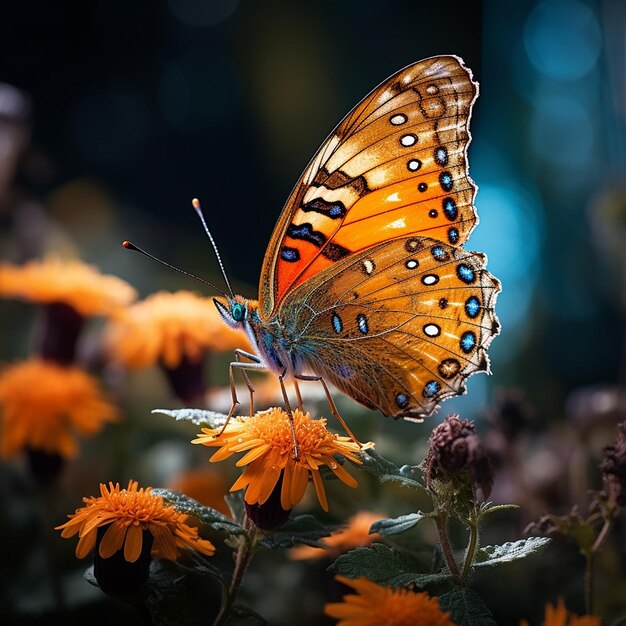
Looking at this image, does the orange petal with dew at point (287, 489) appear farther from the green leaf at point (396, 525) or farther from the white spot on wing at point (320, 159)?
the white spot on wing at point (320, 159)

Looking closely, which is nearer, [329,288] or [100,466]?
[329,288]

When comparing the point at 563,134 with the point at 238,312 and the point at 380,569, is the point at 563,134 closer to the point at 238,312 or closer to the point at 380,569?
the point at 238,312

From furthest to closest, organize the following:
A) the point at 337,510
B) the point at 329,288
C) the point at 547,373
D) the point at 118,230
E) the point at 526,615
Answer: the point at 118,230
the point at 547,373
the point at 337,510
the point at 329,288
the point at 526,615

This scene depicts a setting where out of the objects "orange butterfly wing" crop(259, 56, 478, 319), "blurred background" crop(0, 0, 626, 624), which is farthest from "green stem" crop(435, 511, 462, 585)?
"blurred background" crop(0, 0, 626, 624)

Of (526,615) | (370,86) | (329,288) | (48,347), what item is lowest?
(526,615)

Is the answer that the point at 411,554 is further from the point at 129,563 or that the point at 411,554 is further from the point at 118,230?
the point at 118,230

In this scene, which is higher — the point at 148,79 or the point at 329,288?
the point at 148,79

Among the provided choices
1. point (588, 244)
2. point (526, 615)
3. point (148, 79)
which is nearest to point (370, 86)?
point (148, 79)

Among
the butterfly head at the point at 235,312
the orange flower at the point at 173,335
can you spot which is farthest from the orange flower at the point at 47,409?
the butterfly head at the point at 235,312
